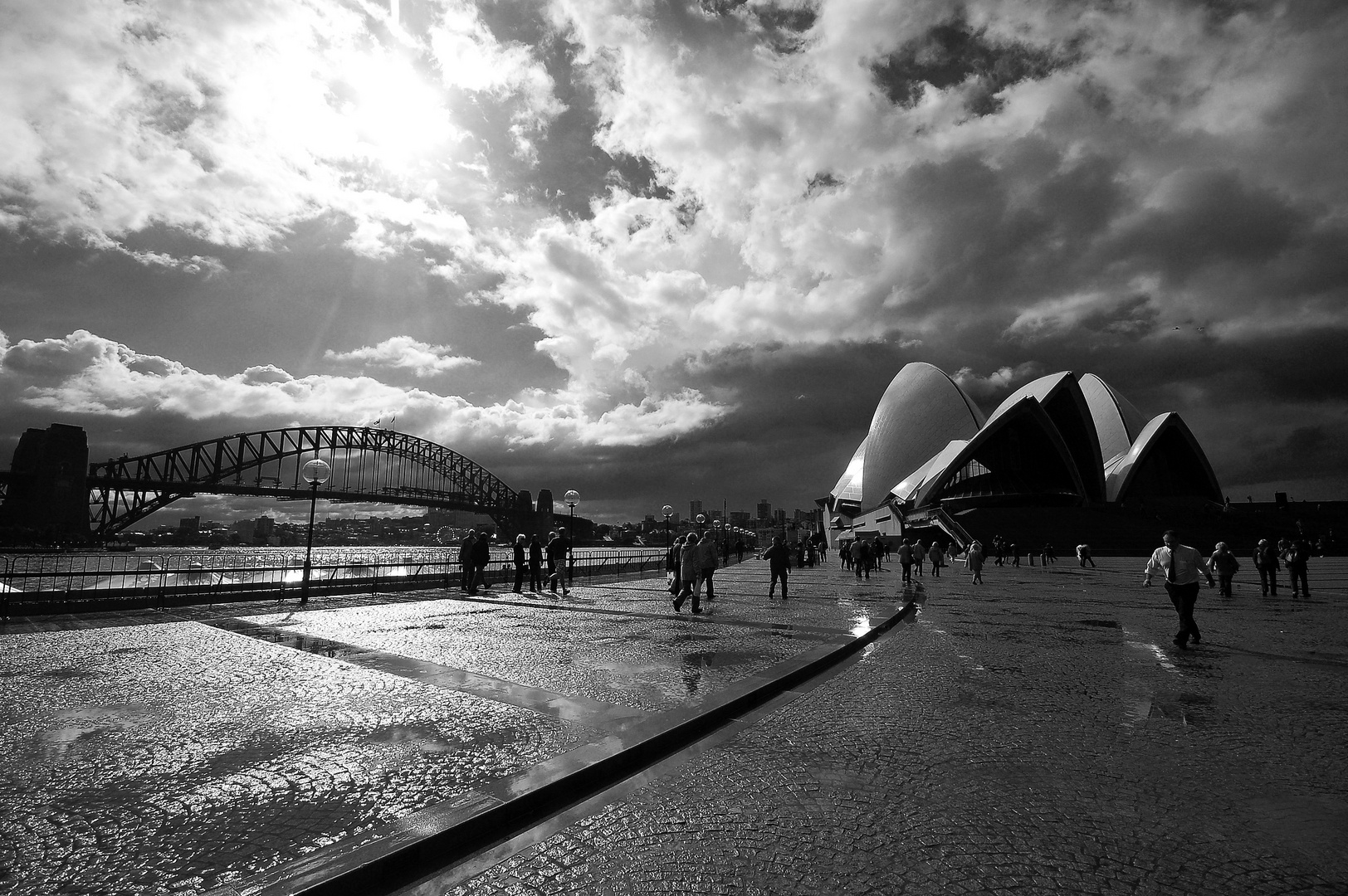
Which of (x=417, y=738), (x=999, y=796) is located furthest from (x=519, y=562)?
(x=999, y=796)

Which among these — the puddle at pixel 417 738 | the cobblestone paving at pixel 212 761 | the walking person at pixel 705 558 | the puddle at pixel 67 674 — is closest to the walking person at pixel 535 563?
the walking person at pixel 705 558

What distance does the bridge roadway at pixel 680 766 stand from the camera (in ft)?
8.48

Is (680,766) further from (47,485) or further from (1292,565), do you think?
(47,485)

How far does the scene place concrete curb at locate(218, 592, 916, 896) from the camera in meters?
2.41

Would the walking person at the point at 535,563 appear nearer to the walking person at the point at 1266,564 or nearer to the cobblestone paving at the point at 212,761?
the cobblestone paving at the point at 212,761

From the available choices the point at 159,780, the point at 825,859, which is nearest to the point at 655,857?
the point at 825,859

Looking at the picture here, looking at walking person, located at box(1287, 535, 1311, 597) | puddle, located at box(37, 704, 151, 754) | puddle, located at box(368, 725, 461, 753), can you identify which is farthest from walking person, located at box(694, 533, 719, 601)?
walking person, located at box(1287, 535, 1311, 597)

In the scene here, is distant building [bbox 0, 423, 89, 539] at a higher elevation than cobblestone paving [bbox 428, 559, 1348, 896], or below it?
higher

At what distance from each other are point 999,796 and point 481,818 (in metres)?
2.53

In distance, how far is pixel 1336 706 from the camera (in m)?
5.21

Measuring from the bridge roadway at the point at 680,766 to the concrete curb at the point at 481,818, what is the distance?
0.02 metres

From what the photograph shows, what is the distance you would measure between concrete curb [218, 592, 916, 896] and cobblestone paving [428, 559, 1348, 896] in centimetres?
20

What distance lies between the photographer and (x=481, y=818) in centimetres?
292

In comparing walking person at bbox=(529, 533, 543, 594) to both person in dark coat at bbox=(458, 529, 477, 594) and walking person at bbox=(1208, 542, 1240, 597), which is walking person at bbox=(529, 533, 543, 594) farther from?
walking person at bbox=(1208, 542, 1240, 597)
